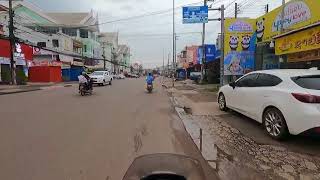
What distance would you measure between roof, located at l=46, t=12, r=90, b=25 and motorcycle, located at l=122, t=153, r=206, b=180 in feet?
247

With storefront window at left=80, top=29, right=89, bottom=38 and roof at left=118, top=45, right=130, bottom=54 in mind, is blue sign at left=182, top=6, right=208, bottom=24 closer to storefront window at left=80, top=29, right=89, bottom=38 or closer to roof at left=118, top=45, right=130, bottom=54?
storefront window at left=80, top=29, right=89, bottom=38

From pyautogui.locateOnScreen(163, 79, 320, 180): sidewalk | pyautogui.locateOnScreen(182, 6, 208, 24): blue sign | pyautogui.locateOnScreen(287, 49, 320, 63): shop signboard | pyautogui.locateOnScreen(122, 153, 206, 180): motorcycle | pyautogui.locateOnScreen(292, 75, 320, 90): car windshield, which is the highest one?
pyautogui.locateOnScreen(182, 6, 208, 24): blue sign

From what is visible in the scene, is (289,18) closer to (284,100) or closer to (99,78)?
(284,100)

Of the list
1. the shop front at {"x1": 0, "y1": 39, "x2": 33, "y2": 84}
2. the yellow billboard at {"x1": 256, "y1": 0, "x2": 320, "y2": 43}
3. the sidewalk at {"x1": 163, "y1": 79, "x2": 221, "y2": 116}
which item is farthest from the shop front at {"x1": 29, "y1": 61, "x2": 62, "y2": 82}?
the yellow billboard at {"x1": 256, "y1": 0, "x2": 320, "y2": 43}

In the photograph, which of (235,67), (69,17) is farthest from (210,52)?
(69,17)

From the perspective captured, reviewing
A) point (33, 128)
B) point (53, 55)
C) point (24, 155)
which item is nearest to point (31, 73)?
point (53, 55)

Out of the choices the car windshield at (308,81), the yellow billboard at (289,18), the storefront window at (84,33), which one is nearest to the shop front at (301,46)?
the yellow billboard at (289,18)

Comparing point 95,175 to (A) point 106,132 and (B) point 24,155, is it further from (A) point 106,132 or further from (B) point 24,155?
(A) point 106,132

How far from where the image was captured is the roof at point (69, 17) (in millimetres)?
75706

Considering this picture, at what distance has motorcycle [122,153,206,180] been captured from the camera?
303 cm

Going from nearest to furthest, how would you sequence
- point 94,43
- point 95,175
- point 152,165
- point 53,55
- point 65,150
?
point 152,165
point 95,175
point 65,150
point 53,55
point 94,43

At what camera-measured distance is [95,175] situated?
17.5ft

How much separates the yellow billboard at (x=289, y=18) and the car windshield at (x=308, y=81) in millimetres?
7194

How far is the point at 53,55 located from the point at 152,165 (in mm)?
54383
